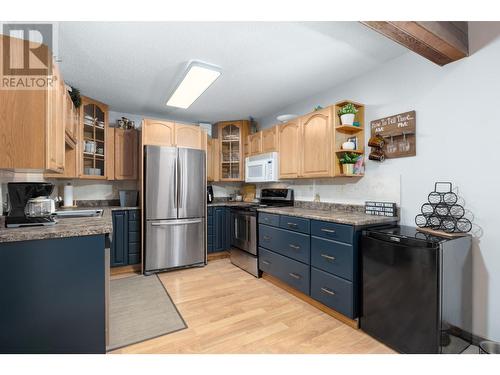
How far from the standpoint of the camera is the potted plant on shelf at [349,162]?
102 inches

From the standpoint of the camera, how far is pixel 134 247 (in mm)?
3340

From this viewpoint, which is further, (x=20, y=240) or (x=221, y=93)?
(x=221, y=93)

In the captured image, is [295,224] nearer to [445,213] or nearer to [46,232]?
[445,213]

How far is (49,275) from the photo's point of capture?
136cm

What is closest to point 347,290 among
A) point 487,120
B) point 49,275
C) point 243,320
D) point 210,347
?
point 243,320

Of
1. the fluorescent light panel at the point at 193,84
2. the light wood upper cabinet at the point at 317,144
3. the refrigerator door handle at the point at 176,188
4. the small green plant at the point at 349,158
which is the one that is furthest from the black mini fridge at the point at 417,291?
the refrigerator door handle at the point at 176,188

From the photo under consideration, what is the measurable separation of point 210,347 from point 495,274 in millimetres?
2112

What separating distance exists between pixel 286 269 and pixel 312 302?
423mm

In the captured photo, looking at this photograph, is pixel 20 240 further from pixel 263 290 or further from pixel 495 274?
pixel 495 274

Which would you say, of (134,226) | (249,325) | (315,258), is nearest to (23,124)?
(134,226)

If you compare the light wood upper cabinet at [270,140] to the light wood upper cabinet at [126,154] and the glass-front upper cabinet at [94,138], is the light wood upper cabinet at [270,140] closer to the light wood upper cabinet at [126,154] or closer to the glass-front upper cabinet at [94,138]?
the light wood upper cabinet at [126,154]

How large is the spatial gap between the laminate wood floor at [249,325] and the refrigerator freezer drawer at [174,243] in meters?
0.45

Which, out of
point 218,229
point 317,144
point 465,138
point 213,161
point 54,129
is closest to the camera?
point 54,129
